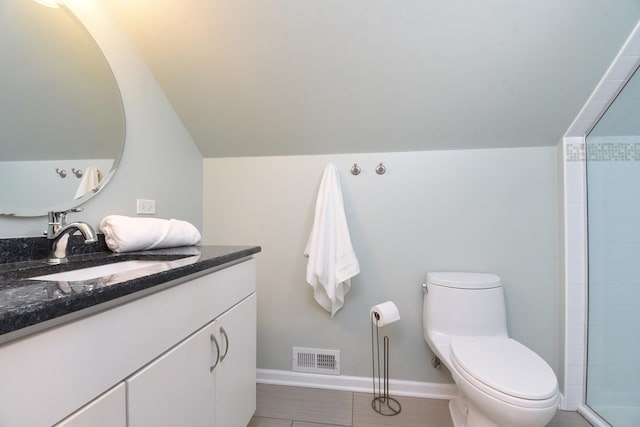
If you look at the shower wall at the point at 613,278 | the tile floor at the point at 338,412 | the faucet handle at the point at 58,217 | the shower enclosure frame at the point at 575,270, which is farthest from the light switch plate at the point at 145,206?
the shower wall at the point at 613,278

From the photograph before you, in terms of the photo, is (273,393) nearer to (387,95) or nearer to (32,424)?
(32,424)

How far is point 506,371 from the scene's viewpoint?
112 cm

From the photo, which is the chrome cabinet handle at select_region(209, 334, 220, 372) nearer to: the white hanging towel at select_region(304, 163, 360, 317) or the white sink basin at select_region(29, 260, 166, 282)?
the white sink basin at select_region(29, 260, 166, 282)

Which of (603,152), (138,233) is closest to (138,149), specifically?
(138,233)

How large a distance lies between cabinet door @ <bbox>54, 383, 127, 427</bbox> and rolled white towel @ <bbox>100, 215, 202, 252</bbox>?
0.66 m

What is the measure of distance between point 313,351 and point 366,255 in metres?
0.70

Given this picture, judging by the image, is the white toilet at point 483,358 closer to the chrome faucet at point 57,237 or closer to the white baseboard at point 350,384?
the white baseboard at point 350,384

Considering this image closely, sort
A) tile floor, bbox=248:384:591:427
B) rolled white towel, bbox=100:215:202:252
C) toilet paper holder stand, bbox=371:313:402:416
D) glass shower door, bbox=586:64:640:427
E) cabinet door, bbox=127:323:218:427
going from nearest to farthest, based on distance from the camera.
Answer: cabinet door, bbox=127:323:218:427 → rolled white towel, bbox=100:215:202:252 → glass shower door, bbox=586:64:640:427 → tile floor, bbox=248:384:591:427 → toilet paper holder stand, bbox=371:313:402:416

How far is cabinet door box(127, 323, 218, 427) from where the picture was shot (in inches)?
26.9

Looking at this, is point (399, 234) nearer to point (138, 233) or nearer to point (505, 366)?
point (505, 366)

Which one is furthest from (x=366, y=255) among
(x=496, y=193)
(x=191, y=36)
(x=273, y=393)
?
(x=191, y=36)

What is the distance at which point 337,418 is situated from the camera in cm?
151

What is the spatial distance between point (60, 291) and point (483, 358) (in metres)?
1.44

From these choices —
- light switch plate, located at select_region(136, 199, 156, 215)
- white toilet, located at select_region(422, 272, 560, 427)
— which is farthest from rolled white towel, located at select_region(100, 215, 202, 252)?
white toilet, located at select_region(422, 272, 560, 427)
